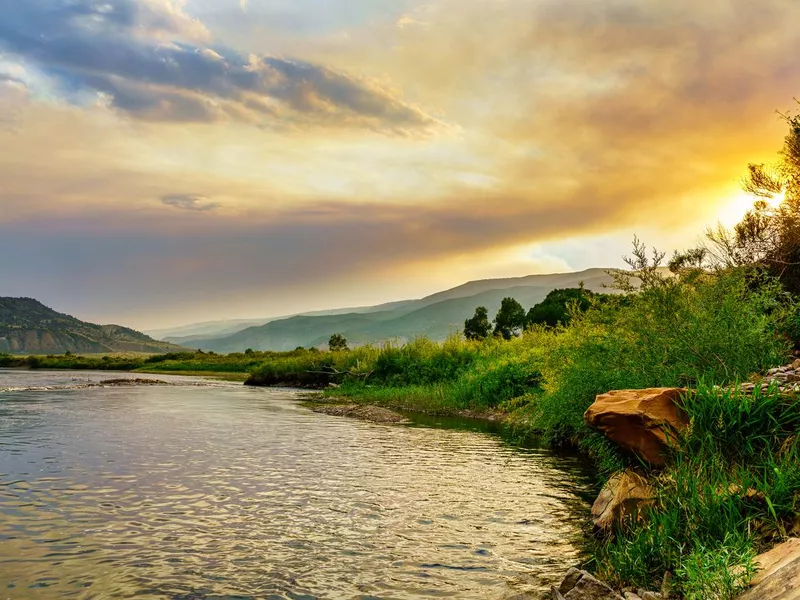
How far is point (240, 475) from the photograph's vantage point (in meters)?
16.6

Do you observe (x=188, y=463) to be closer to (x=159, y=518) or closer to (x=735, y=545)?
(x=159, y=518)

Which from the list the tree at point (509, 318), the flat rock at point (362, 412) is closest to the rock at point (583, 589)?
the flat rock at point (362, 412)

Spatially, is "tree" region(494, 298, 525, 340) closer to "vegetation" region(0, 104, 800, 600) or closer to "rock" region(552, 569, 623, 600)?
"vegetation" region(0, 104, 800, 600)

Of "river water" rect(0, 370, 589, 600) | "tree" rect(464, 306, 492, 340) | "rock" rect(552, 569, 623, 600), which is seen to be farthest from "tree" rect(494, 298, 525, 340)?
"rock" rect(552, 569, 623, 600)

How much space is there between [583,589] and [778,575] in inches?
80.8

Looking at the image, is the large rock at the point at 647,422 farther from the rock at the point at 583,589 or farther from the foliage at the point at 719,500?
the rock at the point at 583,589

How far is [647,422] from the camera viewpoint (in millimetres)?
11180

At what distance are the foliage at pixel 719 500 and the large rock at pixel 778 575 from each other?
0.18 meters

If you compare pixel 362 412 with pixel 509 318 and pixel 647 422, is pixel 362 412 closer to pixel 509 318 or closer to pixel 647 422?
pixel 647 422

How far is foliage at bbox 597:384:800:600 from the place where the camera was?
24.1ft

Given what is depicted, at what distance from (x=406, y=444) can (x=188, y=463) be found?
7.98m

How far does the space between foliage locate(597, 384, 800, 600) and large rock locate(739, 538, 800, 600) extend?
0.58 ft

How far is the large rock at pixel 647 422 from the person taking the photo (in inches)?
436

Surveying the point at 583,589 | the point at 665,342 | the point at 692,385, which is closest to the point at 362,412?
the point at 665,342
